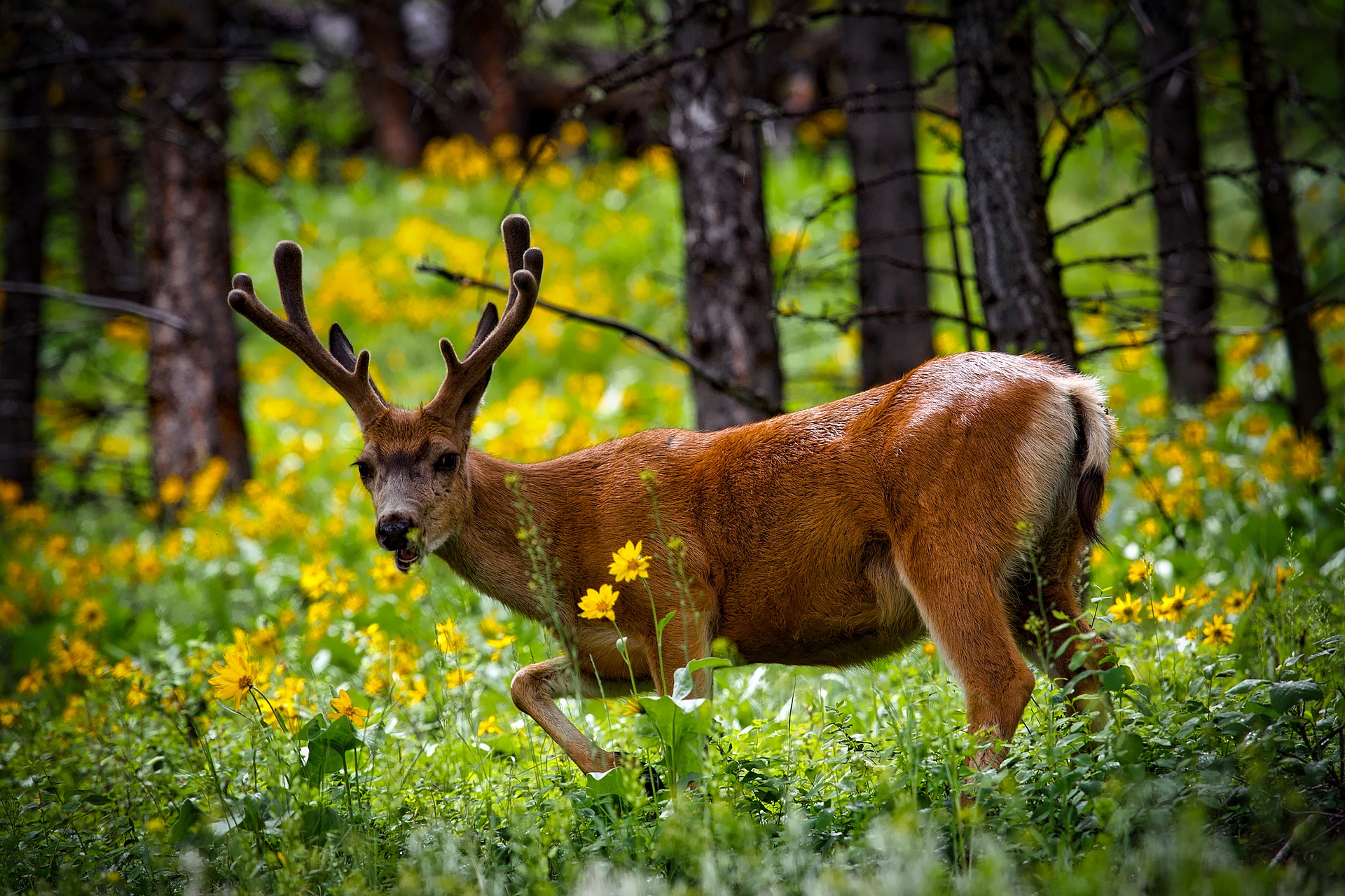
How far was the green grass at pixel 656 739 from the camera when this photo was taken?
334 centimetres

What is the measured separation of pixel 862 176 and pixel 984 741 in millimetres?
6579

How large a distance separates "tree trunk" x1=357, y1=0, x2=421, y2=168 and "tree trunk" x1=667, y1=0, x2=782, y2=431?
560 inches

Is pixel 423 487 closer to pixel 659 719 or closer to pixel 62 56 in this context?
pixel 659 719

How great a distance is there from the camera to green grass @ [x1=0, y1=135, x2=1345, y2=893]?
11.0 feet

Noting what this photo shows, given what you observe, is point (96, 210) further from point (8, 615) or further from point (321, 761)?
point (321, 761)

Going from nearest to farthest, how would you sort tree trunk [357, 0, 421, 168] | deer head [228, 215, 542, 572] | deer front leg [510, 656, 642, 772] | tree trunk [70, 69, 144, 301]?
deer front leg [510, 656, 642, 772]
deer head [228, 215, 542, 572]
tree trunk [70, 69, 144, 301]
tree trunk [357, 0, 421, 168]

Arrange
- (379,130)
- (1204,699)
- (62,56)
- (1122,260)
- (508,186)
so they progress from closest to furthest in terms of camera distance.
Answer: (1204,699) < (1122,260) < (62,56) < (508,186) < (379,130)

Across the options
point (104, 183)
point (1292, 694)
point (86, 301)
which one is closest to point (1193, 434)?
point (1292, 694)

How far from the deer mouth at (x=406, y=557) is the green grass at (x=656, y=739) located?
0.31m

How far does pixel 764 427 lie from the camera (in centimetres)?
506

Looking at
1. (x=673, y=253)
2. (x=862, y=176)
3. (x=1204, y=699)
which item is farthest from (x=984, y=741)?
(x=673, y=253)

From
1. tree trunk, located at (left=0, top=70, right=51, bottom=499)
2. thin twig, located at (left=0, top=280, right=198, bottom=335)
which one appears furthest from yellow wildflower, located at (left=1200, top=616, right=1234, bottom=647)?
tree trunk, located at (left=0, top=70, right=51, bottom=499)

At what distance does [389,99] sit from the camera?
2184 cm

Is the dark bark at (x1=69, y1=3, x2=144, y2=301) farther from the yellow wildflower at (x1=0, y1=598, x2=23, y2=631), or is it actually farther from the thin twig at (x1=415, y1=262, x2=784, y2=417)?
the thin twig at (x1=415, y1=262, x2=784, y2=417)
